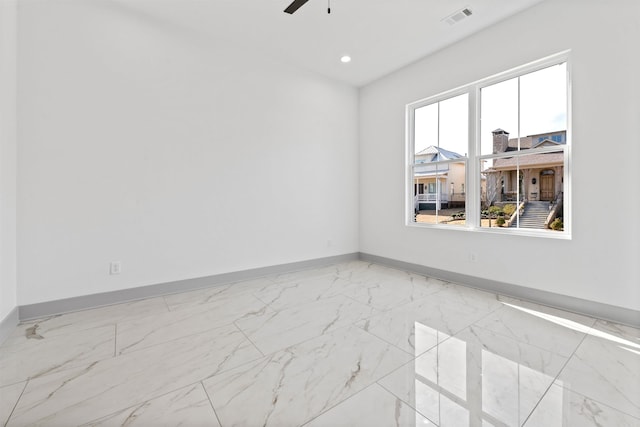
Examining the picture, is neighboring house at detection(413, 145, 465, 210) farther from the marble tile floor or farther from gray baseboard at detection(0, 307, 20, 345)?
gray baseboard at detection(0, 307, 20, 345)

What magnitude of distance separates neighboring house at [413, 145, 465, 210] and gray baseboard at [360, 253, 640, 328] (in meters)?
0.97

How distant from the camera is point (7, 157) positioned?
232cm

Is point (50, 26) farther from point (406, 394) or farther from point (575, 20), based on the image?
point (575, 20)

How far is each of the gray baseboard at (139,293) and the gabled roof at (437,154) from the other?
8.35 feet

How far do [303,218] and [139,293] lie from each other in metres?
2.37

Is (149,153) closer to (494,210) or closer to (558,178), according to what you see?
(494,210)

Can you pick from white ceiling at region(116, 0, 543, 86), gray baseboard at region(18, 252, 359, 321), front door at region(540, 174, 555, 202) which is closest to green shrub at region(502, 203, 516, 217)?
front door at region(540, 174, 555, 202)

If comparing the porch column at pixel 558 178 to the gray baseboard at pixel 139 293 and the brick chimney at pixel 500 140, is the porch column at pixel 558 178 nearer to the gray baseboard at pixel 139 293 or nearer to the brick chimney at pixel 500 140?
the brick chimney at pixel 500 140

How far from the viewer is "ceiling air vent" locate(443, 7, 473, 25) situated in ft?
10.0

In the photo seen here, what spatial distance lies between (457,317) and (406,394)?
1315mm

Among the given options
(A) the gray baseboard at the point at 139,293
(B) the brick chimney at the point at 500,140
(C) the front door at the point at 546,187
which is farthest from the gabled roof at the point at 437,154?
(A) the gray baseboard at the point at 139,293

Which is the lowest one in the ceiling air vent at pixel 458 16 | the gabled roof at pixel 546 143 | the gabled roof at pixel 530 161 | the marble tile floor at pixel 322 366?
the marble tile floor at pixel 322 366

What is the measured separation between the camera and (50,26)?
263 cm

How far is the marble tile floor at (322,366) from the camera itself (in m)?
1.42
